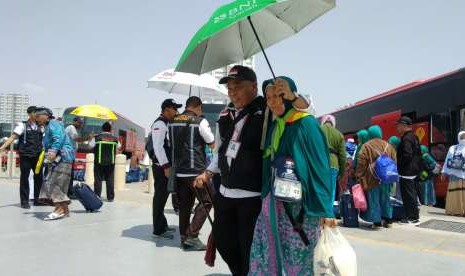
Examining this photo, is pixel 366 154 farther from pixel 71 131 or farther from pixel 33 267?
pixel 71 131

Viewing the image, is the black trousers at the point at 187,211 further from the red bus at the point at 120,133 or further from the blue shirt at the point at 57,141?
the red bus at the point at 120,133

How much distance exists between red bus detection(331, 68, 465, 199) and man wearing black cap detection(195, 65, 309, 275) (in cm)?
941

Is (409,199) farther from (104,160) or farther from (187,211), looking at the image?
Answer: (104,160)

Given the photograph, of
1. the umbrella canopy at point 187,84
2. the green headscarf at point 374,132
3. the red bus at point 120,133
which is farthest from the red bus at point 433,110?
the red bus at point 120,133

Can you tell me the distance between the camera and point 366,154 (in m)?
7.21

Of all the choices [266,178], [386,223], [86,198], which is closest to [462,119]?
[386,223]

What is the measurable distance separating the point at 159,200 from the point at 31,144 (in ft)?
13.6

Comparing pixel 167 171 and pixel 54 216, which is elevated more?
pixel 167 171

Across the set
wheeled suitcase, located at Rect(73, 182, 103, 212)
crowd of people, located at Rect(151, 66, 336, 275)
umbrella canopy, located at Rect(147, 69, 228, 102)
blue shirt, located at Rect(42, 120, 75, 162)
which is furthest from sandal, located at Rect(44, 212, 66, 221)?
crowd of people, located at Rect(151, 66, 336, 275)

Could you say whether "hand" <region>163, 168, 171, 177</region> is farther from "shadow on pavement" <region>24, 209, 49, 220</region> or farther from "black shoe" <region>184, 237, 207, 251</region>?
"shadow on pavement" <region>24, 209, 49, 220</region>

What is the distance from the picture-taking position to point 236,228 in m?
3.25

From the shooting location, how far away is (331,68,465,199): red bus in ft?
38.1

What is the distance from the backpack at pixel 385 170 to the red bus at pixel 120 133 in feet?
39.5

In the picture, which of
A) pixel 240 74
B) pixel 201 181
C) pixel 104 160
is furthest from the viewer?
pixel 104 160
